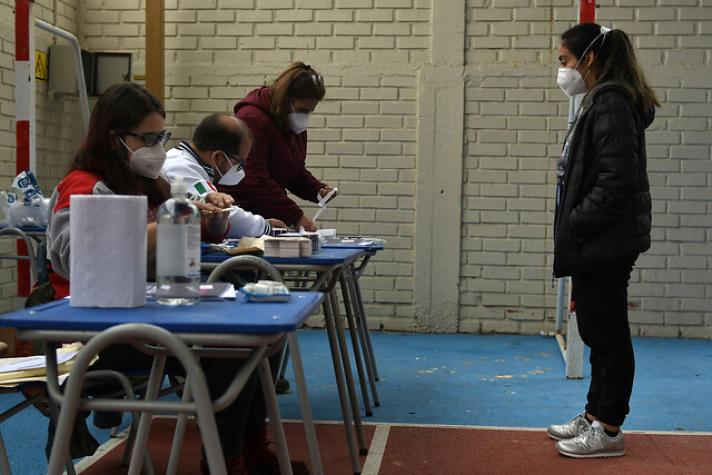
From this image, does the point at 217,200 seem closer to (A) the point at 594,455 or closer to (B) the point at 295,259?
(B) the point at 295,259

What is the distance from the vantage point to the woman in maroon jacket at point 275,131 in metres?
3.61

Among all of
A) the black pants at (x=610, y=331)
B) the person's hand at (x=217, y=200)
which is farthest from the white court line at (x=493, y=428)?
the person's hand at (x=217, y=200)

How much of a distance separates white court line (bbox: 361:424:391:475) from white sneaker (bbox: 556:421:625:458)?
0.62 m

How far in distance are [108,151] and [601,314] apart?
169 centimetres

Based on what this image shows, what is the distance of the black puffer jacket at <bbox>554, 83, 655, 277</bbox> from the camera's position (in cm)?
278

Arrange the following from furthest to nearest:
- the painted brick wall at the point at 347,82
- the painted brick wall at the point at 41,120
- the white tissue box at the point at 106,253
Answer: the painted brick wall at the point at 347,82
the painted brick wall at the point at 41,120
the white tissue box at the point at 106,253

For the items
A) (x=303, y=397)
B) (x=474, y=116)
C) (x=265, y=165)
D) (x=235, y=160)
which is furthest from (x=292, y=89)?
(x=474, y=116)

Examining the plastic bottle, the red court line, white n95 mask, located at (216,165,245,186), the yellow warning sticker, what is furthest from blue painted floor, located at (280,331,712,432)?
the yellow warning sticker

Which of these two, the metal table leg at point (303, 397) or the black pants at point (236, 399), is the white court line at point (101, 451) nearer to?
the black pants at point (236, 399)

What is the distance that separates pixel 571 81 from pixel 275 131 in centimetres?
128

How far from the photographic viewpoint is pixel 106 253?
152 centimetres

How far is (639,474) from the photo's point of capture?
2.77 m

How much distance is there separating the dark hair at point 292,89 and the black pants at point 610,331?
1.41m

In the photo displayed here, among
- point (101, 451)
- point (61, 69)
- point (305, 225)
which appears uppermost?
point (61, 69)
